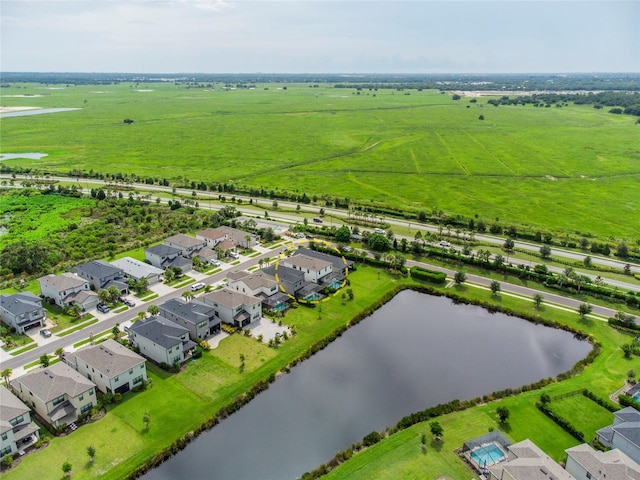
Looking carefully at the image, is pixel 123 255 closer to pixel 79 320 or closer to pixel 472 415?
pixel 79 320

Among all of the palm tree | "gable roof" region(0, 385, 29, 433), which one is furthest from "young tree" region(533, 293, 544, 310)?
the palm tree

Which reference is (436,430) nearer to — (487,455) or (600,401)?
(487,455)

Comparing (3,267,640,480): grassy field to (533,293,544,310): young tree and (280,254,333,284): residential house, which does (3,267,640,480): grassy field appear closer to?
(533,293,544,310): young tree

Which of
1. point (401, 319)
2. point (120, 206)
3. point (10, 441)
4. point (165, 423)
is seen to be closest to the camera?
point (10, 441)

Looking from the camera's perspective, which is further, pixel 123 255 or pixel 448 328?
pixel 123 255

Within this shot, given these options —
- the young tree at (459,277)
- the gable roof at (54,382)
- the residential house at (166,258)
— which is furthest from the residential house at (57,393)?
the young tree at (459,277)

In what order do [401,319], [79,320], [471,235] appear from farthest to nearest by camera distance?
1. [471,235]
2. [401,319]
3. [79,320]

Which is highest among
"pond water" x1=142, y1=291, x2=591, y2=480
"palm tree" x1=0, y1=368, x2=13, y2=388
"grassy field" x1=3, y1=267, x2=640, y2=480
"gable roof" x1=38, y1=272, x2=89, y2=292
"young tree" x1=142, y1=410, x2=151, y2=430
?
"gable roof" x1=38, y1=272, x2=89, y2=292

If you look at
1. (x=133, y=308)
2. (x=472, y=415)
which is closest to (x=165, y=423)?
(x=133, y=308)

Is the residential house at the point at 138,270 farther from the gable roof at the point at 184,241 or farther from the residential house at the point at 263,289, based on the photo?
the residential house at the point at 263,289
